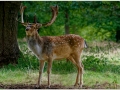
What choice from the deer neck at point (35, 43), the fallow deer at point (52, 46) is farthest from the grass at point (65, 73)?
the deer neck at point (35, 43)

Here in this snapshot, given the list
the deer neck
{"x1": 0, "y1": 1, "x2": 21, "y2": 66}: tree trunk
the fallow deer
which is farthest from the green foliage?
the deer neck

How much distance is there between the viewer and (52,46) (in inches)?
279

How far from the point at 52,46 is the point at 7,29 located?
2303 mm

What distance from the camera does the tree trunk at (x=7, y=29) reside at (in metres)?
9.08

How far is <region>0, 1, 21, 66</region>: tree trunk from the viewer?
9078 millimetres

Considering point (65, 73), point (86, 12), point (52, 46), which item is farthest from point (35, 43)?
point (86, 12)

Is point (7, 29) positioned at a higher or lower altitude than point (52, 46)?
higher

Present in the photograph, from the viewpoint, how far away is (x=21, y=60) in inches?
365

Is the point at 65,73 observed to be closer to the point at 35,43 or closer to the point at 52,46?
the point at 52,46

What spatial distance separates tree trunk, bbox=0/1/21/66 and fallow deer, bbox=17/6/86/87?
2.03m

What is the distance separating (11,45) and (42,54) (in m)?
2.36

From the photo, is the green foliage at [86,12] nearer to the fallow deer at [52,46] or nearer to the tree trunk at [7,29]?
the tree trunk at [7,29]

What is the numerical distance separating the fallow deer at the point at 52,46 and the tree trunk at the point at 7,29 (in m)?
2.03

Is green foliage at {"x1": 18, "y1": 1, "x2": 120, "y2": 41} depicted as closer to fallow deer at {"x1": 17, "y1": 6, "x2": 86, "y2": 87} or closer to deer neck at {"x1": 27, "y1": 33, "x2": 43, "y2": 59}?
fallow deer at {"x1": 17, "y1": 6, "x2": 86, "y2": 87}
